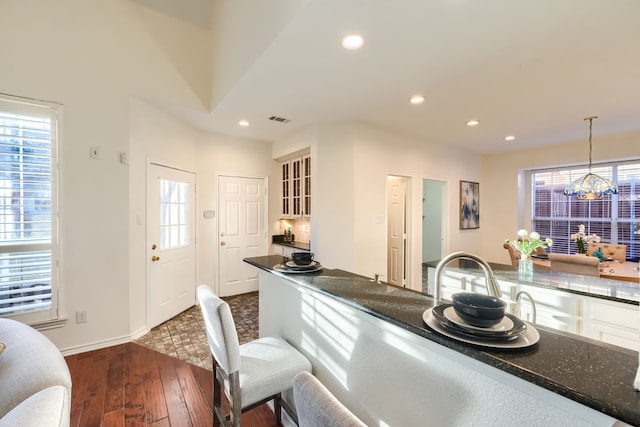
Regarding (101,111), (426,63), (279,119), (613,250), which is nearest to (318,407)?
(426,63)

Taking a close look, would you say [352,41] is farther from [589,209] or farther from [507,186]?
[589,209]

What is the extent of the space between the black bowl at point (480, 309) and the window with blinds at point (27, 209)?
Answer: 345 centimetres

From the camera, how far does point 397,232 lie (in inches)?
196

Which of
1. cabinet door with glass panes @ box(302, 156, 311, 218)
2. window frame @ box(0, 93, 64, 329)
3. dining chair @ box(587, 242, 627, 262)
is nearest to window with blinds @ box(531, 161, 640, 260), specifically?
dining chair @ box(587, 242, 627, 262)

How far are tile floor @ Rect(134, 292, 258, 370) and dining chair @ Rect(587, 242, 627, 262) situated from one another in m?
4.79

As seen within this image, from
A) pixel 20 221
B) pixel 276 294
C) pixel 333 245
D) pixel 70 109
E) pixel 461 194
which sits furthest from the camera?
pixel 461 194

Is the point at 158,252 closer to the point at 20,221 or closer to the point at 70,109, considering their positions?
the point at 20,221

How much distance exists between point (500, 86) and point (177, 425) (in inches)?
154

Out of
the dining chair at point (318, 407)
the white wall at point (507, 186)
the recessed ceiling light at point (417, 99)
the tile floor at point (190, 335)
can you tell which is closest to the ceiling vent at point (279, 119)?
the recessed ceiling light at point (417, 99)

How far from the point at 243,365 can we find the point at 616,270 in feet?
13.8

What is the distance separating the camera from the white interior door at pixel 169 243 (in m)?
3.36

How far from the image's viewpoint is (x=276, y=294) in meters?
2.00

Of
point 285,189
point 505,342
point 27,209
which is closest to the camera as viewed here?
point 505,342

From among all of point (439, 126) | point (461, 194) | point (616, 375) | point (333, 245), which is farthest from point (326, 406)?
point (461, 194)
